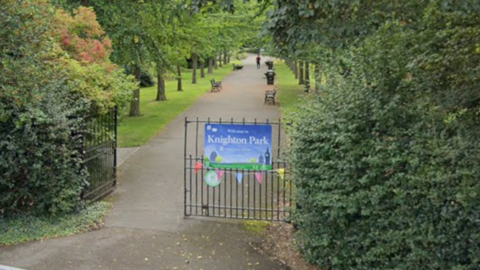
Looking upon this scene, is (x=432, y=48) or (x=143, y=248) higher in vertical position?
(x=432, y=48)

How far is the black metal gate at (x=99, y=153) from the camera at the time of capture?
26.7 feet

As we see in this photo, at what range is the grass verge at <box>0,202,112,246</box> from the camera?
675 centimetres

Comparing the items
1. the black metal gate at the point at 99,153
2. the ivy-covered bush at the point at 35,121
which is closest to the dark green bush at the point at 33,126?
the ivy-covered bush at the point at 35,121

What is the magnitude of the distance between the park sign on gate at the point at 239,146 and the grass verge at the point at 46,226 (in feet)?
6.74

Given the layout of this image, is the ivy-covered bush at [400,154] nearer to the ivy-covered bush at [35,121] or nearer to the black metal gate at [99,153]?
the ivy-covered bush at [35,121]

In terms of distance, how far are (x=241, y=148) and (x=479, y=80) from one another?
3.64 m

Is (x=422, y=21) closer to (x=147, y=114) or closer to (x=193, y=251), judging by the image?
(x=193, y=251)

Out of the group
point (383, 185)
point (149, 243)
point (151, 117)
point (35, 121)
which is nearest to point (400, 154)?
point (383, 185)

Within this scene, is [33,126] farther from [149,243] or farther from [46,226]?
[149,243]

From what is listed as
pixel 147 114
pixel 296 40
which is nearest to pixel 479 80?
pixel 296 40

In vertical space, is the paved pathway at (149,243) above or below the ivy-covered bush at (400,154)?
below

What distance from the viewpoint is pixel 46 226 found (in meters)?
7.11

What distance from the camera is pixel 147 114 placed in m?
20.7

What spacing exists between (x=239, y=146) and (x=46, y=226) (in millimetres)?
3127
